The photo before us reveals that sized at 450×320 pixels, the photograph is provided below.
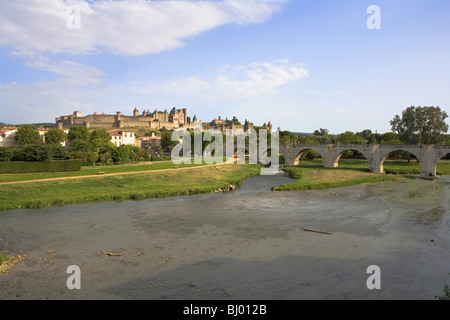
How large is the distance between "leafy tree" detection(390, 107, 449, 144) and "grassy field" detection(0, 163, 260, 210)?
3160cm

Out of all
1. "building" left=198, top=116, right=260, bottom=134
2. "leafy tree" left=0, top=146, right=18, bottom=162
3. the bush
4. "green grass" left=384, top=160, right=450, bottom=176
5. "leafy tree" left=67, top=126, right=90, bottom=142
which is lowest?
"green grass" left=384, top=160, right=450, bottom=176

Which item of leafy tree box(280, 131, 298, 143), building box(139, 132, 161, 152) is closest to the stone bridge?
leafy tree box(280, 131, 298, 143)

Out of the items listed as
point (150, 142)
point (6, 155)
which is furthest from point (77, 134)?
point (6, 155)

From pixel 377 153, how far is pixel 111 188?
109ft

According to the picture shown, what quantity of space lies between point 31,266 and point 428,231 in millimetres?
19471

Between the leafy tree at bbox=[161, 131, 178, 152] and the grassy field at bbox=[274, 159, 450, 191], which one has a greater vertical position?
the leafy tree at bbox=[161, 131, 178, 152]

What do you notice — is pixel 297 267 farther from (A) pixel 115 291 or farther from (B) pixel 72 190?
(B) pixel 72 190

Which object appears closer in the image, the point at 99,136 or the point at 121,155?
the point at 121,155

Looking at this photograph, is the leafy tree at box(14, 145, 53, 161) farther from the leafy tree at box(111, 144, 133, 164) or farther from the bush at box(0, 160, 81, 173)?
the leafy tree at box(111, 144, 133, 164)

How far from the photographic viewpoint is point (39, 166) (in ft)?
117

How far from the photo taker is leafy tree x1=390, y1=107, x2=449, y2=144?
51031 mm

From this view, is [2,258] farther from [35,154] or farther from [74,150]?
[74,150]

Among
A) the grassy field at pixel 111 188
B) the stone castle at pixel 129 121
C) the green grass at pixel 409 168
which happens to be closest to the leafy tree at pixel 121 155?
the grassy field at pixel 111 188
